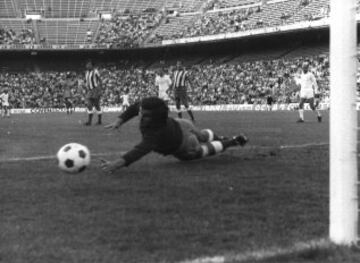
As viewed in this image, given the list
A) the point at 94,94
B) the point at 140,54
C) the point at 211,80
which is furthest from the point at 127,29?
the point at 94,94

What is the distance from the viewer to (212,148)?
28.3 ft

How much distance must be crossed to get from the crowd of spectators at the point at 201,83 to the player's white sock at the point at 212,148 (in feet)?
101

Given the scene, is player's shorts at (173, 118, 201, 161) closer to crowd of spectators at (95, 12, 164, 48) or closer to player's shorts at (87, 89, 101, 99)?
player's shorts at (87, 89, 101, 99)

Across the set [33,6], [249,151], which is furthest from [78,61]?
[249,151]

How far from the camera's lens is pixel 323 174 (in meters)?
7.39

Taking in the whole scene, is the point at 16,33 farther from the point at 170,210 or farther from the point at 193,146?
the point at 170,210

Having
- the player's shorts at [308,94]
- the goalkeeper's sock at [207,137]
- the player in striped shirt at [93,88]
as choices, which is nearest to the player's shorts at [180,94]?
the player in striped shirt at [93,88]

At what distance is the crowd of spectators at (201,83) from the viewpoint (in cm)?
4419

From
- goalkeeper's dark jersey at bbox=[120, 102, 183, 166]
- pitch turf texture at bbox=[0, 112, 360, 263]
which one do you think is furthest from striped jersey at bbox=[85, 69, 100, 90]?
goalkeeper's dark jersey at bbox=[120, 102, 183, 166]

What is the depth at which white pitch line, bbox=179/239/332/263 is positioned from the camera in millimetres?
3887

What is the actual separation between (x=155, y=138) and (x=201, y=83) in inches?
1768

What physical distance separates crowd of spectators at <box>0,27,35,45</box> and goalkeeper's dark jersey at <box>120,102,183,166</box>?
52943 millimetres

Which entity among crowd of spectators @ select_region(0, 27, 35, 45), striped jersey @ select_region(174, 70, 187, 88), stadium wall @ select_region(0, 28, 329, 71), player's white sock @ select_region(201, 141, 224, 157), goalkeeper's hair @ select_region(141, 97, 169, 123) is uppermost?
crowd of spectators @ select_region(0, 27, 35, 45)

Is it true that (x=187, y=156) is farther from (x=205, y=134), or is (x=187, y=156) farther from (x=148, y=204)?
(x=148, y=204)
